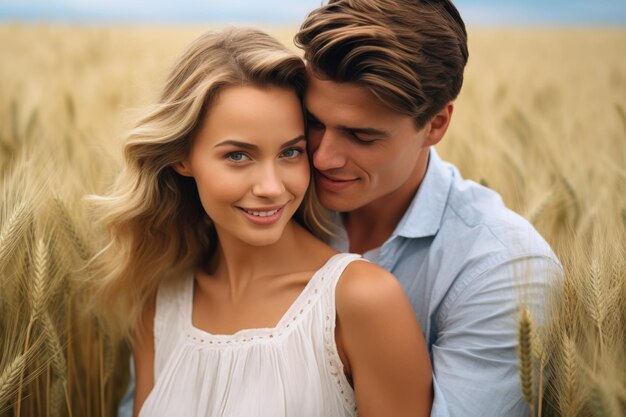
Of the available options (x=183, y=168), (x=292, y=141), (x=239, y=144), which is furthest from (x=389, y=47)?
(x=183, y=168)

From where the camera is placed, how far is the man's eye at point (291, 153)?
5.60ft

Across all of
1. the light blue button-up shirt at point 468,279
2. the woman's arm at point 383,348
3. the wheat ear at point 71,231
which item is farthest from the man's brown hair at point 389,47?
the wheat ear at point 71,231

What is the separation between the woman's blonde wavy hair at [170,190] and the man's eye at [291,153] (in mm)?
191

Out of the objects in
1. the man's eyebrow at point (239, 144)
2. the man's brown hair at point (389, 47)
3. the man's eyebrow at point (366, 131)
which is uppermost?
the man's brown hair at point (389, 47)

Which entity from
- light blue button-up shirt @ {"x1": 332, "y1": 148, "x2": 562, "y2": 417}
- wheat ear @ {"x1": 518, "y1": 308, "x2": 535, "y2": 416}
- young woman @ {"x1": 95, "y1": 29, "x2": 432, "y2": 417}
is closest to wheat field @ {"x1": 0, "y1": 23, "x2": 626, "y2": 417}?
wheat ear @ {"x1": 518, "y1": 308, "x2": 535, "y2": 416}

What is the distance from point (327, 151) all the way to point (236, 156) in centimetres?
33

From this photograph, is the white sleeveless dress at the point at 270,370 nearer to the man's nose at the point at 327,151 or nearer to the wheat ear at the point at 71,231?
the man's nose at the point at 327,151

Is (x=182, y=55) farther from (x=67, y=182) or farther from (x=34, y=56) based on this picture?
(x=34, y=56)

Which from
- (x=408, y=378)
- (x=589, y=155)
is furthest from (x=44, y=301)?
(x=589, y=155)

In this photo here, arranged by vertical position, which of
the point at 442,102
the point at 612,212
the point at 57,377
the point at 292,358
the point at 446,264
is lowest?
the point at 57,377

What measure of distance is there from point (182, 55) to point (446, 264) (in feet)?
3.52

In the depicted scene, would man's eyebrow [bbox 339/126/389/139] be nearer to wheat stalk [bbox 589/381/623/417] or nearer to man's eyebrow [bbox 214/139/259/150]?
man's eyebrow [bbox 214/139/259/150]

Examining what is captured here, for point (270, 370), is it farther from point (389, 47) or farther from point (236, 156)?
point (389, 47)

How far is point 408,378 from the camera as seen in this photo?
1579 mm
